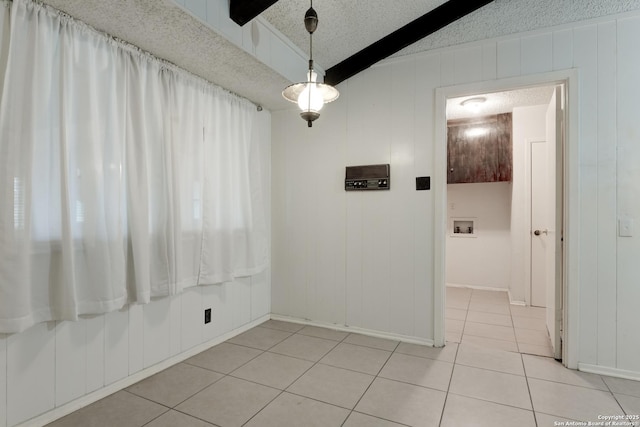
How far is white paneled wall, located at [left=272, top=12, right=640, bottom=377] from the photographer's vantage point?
232 centimetres

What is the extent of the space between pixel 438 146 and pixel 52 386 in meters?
3.11

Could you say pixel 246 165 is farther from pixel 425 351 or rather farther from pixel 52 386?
pixel 425 351

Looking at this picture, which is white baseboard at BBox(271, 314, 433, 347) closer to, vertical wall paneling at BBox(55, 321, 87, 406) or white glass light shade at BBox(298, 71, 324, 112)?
vertical wall paneling at BBox(55, 321, 87, 406)

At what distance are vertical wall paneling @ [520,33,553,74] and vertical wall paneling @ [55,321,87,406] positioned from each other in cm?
359

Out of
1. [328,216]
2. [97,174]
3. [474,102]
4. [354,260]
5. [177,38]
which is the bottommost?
[354,260]

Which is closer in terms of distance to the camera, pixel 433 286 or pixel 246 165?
pixel 433 286

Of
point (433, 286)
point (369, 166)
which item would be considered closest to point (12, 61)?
point (369, 166)

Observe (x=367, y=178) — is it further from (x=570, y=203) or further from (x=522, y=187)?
(x=522, y=187)

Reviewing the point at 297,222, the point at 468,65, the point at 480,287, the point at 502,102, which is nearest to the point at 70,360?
the point at 297,222

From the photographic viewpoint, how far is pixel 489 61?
2.69 meters

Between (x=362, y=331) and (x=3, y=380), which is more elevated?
(x=3, y=380)

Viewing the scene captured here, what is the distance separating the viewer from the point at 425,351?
2748mm

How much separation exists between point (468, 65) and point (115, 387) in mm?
3556

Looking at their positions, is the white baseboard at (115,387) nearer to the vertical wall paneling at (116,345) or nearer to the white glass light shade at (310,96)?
the vertical wall paneling at (116,345)
